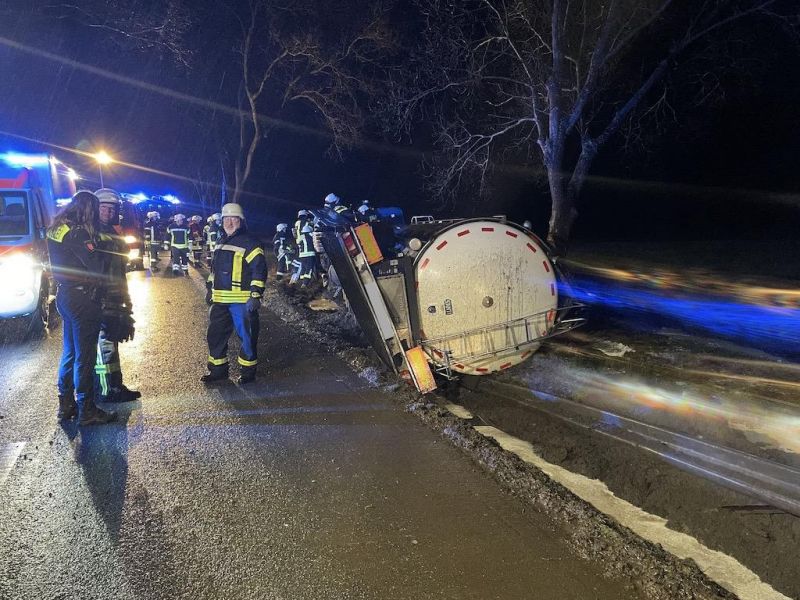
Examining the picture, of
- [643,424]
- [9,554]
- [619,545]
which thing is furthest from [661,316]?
[9,554]

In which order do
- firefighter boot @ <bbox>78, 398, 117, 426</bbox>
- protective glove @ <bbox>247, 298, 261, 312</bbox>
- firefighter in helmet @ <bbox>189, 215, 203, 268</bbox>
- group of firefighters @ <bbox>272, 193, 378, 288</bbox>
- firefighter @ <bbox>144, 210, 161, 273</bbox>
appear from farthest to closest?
1. firefighter in helmet @ <bbox>189, 215, 203, 268</bbox>
2. firefighter @ <bbox>144, 210, 161, 273</bbox>
3. group of firefighters @ <bbox>272, 193, 378, 288</bbox>
4. protective glove @ <bbox>247, 298, 261, 312</bbox>
5. firefighter boot @ <bbox>78, 398, 117, 426</bbox>

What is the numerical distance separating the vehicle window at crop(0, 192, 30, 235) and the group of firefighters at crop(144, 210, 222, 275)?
4431 mm

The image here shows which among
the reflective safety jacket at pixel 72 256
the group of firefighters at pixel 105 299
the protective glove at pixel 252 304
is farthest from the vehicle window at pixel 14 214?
the protective glove at pixel 252 304

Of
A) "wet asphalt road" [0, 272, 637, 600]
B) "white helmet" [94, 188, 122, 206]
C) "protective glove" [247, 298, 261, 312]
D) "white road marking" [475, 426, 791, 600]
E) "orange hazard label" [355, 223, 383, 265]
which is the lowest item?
"white road marking" [475, 426, 791, 600]

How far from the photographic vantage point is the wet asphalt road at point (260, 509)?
9.44ft

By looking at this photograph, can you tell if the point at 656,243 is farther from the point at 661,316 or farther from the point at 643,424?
the point at 643,424

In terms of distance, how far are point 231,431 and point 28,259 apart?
5346 mm

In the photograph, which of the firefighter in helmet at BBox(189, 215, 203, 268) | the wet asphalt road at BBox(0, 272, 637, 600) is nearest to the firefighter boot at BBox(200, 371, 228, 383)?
the wet asphalt road at BBox(0, 272, 637, 600)

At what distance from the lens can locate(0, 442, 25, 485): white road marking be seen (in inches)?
155

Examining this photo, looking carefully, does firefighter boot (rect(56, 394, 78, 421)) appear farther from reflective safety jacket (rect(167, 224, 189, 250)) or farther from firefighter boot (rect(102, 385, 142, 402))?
reflective safety jacket (rect(167, 224, 189, 250))

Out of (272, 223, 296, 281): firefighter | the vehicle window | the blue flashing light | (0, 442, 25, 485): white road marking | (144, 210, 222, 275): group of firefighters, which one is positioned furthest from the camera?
(144, 210, 222, 275): group of firefighters

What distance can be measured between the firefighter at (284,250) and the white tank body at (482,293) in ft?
28.0

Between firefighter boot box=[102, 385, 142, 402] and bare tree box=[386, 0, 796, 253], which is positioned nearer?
firefighter boot box=[102, 385, 142, 402]

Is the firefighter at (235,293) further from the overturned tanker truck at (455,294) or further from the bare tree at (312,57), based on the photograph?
the bare tree at (312,57)
